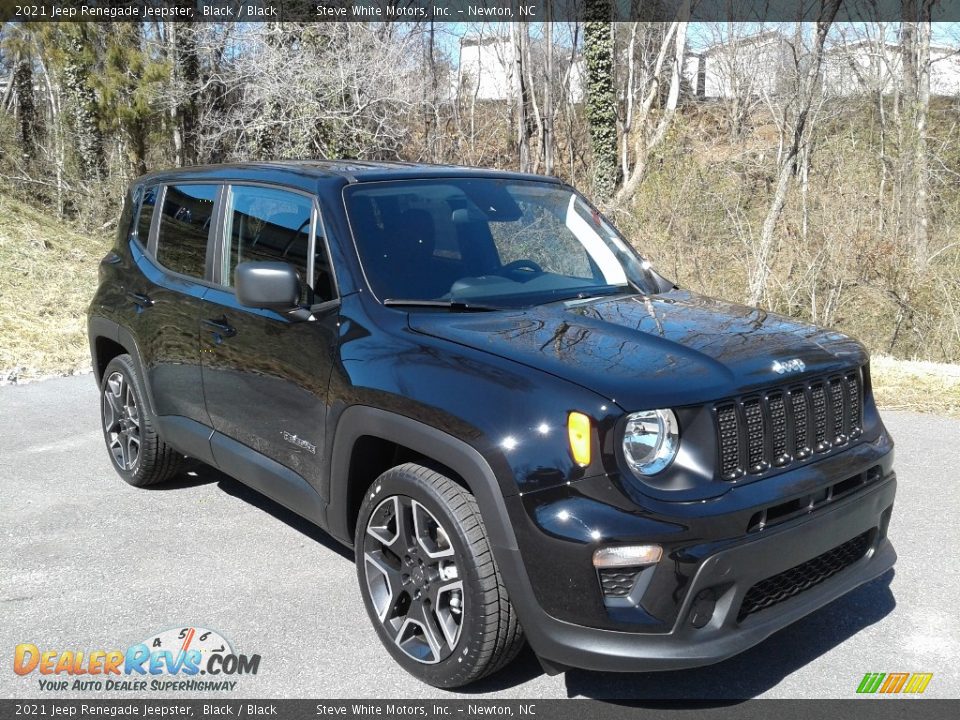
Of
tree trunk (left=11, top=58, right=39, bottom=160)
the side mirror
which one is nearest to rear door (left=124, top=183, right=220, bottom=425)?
the side mirror

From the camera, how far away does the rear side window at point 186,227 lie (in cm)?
479

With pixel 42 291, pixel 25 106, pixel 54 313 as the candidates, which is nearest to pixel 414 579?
pixel 54 313

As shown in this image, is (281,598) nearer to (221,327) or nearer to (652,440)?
(221,327)

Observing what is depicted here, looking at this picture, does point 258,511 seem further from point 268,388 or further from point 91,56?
point 91,56

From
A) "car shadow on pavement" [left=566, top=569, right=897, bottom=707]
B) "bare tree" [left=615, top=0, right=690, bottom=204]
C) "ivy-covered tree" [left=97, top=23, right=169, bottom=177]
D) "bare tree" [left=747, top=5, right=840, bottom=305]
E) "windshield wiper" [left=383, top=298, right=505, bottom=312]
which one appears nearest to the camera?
"car shadow on pavement" [left=566, top=569, right=897, bottom=707]

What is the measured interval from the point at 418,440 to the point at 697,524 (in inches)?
39.2

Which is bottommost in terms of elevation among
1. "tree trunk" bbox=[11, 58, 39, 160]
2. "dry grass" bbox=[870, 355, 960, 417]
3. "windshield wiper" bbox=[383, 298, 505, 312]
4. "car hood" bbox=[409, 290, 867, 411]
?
"dry grass" bbox=[870, 355, 960, 417]

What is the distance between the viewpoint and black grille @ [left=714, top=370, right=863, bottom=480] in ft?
9.91

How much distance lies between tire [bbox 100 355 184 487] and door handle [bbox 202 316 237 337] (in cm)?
103

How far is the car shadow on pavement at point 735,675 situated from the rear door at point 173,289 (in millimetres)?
2403

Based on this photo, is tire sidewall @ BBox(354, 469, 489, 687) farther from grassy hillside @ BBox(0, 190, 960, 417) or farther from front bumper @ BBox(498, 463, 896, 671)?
grassy hillside @ BBox(0, 190, 960, 417)

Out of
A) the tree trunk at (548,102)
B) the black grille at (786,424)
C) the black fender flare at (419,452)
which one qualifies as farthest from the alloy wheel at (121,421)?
the tree trunk at (548,102)

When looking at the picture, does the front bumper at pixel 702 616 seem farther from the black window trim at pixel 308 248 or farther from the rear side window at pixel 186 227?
the rear side window at pixel 186 227

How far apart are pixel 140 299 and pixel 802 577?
3.81 m
